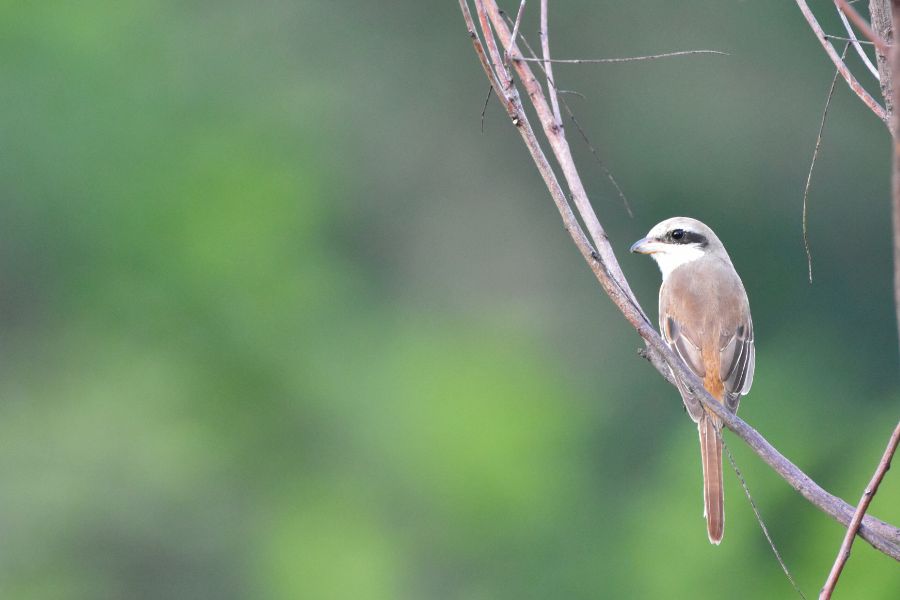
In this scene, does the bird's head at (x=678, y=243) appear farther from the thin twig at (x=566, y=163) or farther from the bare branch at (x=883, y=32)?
the bare branch at (x=883, y=32)

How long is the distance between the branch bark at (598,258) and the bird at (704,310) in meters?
1.86

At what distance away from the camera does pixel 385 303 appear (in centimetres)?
1248

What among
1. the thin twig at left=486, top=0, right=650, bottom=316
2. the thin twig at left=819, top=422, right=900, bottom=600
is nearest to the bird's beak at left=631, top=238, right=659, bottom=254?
the thin twig at left=486, top=0, right=650, bottom=316

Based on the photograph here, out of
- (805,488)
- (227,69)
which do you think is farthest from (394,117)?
(805,488)

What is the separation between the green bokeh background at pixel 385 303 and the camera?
37.3ft

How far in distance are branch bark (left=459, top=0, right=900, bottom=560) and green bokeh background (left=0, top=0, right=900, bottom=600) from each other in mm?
8661

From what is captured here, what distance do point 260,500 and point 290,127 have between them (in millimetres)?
3787

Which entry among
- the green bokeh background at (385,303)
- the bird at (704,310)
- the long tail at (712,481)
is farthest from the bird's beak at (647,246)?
the green bokeh background at (385,303)

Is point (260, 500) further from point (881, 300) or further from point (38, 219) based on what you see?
point (881, 300)

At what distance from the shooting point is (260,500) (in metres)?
12.4

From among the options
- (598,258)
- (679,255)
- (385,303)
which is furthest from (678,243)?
(385,303)

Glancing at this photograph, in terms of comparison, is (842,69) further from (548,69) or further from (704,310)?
(704,310)

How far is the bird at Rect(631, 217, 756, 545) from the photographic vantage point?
4.23 metres

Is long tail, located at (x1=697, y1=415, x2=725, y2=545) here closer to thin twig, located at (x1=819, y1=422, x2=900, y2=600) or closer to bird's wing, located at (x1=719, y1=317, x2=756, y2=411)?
bird's wing, located at (x1=719, y1=317, x2=756, y2=411)
